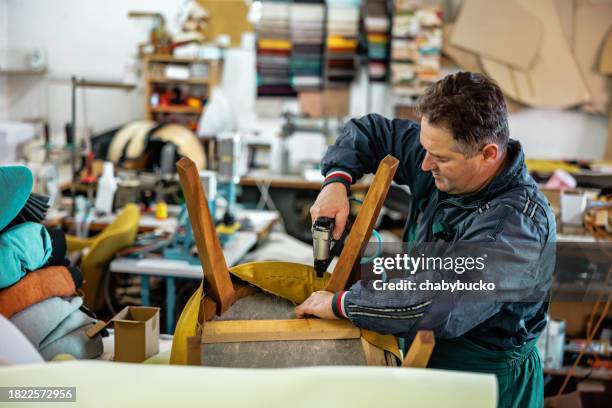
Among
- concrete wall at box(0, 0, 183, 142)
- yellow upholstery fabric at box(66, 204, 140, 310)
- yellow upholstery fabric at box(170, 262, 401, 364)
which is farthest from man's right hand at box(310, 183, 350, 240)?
concrete wall at box(0, 0, 183, 142)

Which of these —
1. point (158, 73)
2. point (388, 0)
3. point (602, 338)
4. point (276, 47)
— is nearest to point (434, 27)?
Result: point (388, 0)

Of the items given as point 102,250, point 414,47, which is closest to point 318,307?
point 102,250

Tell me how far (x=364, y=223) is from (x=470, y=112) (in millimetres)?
332

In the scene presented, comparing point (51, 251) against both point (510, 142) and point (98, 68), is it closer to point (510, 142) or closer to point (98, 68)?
point (510, 142)

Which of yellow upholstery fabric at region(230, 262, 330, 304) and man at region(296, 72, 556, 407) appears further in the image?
yellow upholstery fabric at region(230, 262, 330, 304)

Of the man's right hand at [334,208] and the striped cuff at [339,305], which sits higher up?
the man's right hand at [334,208]

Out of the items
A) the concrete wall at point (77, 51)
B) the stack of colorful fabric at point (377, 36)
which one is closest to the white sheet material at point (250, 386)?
the stack of colorful fabric at point (377, 36)

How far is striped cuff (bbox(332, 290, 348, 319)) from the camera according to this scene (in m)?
1.24

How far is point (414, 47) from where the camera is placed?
15.5 feet

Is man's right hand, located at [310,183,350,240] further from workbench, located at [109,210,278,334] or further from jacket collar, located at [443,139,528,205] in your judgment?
workbench, located at [109,210,278,334]

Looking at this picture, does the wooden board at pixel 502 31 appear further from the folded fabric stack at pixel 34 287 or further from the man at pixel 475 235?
the folded fabric stack at pixel 34 287

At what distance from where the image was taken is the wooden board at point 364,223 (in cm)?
130

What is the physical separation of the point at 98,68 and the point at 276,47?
1694 millimetres

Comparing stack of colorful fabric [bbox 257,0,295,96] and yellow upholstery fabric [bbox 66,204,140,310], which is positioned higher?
stack of colorful fabric [bbox 257,0,295,96]
